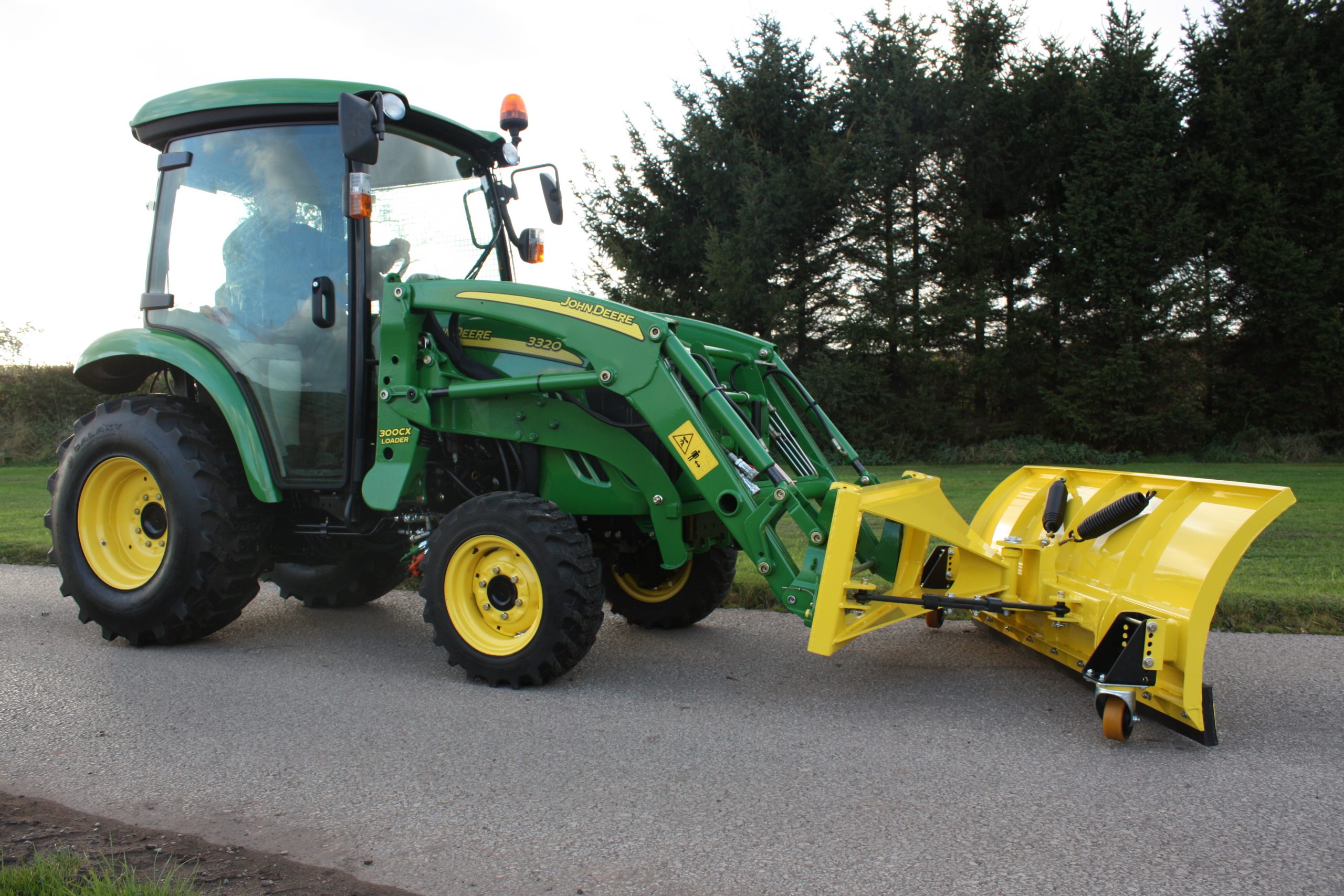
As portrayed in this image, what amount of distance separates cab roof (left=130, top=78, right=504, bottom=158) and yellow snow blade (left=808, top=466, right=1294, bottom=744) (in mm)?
2999

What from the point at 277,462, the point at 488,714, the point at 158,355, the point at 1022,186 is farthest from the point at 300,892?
the point at 1022,186

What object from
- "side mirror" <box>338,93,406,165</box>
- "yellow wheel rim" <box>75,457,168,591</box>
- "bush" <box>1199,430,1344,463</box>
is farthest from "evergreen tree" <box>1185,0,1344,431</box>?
"yellow wheel rim" <box>75,457,168,591</box>

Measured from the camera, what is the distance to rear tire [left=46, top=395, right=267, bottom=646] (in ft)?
15.6

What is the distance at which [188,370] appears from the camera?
192 inches

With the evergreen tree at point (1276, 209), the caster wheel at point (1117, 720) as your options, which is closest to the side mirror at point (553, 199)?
the caster wheel at point (1117, 720)

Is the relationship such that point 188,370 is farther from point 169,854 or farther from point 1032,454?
point 1032,454

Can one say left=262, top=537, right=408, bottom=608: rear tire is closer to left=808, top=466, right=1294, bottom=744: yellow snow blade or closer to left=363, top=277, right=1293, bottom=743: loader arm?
left=363, top=277, right=1293, bottom=743: loader arm

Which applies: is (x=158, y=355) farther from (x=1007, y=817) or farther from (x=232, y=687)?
(x=1007, y=817)

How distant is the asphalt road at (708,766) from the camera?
254cm

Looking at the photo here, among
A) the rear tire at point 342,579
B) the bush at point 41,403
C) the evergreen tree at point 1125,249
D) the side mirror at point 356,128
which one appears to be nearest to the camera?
the side mirror at point 356,128

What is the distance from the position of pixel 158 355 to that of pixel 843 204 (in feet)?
51.0

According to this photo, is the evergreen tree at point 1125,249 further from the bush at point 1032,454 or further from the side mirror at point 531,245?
the side mirror at point 531,245

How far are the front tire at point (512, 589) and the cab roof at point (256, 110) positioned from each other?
213 centimetres

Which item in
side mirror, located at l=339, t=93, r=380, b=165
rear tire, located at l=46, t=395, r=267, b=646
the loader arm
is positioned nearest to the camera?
the loader arm
